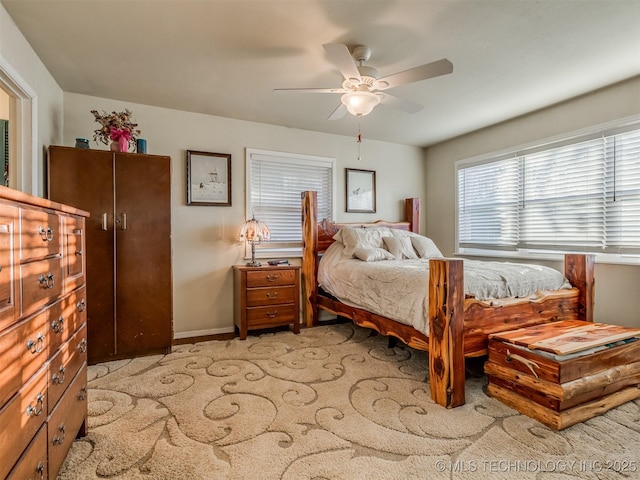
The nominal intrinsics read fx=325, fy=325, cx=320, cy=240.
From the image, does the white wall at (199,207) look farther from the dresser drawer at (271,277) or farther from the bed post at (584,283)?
the bed post at (584,283)

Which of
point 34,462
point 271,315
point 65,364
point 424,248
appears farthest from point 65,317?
point 424,248

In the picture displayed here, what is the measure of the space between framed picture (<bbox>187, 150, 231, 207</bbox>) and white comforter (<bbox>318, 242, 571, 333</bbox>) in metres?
1.68

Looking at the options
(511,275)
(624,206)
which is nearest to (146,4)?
(511,275)

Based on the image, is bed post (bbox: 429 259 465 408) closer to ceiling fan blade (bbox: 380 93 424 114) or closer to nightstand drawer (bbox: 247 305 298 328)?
ceiling fan blade (bbox: 380 93 424 114)

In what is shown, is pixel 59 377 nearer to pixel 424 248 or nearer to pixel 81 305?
pixel 81 305

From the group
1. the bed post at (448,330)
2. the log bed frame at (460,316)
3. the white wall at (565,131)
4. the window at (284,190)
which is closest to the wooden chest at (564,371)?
the log bed frame at (460,316)

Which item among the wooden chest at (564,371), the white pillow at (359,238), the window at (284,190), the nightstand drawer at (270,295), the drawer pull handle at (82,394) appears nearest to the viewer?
the drawer pull handle at (82,394)

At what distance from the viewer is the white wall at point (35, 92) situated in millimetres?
1985

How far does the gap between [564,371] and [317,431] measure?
4.51 feet

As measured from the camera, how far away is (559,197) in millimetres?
3387

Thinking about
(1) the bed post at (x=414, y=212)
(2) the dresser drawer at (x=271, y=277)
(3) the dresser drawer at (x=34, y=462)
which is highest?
(1) the bed post at (x=414, y=212)

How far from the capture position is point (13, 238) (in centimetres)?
100

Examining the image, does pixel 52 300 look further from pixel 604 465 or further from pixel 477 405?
pixel 604 465

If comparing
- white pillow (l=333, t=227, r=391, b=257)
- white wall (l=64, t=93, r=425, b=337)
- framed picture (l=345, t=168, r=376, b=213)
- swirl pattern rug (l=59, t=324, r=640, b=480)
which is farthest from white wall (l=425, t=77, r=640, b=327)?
white wall (l=64, t=93, r=425, b=337)
